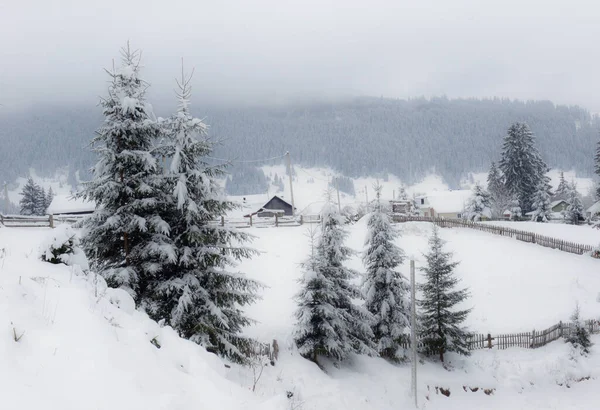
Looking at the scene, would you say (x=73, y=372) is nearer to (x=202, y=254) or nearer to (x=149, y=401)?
(x=149, y=401)

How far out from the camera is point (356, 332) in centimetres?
1727

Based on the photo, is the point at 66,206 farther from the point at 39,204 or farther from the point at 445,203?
the point at 445,203

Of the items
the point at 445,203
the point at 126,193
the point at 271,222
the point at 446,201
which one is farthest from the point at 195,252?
the point at 446,201

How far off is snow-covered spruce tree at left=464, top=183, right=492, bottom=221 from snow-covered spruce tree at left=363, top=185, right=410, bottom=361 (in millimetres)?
41955

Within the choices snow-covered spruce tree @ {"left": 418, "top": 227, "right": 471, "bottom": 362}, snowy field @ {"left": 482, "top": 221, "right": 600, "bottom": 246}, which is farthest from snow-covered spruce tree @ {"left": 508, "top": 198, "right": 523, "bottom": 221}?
snow-covered spruce tree @ {"left": 418, "top": 227, "right": 471, "bottom": 362}

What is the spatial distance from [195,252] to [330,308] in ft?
21.4

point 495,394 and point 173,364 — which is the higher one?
point 173,364

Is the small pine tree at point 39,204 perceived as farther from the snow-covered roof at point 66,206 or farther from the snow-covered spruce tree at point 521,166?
the snow-covered spruce tree at point 521,166

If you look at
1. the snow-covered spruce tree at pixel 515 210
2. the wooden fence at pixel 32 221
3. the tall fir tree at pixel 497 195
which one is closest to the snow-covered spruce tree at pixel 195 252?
the wooden fence at pixel 32 221

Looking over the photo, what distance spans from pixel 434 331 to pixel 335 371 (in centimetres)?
573

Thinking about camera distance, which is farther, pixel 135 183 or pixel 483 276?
pixel 483 276

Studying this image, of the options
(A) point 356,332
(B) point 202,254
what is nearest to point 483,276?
(A) point 356,332

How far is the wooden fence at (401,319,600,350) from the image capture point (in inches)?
808

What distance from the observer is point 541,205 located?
5309 cm
